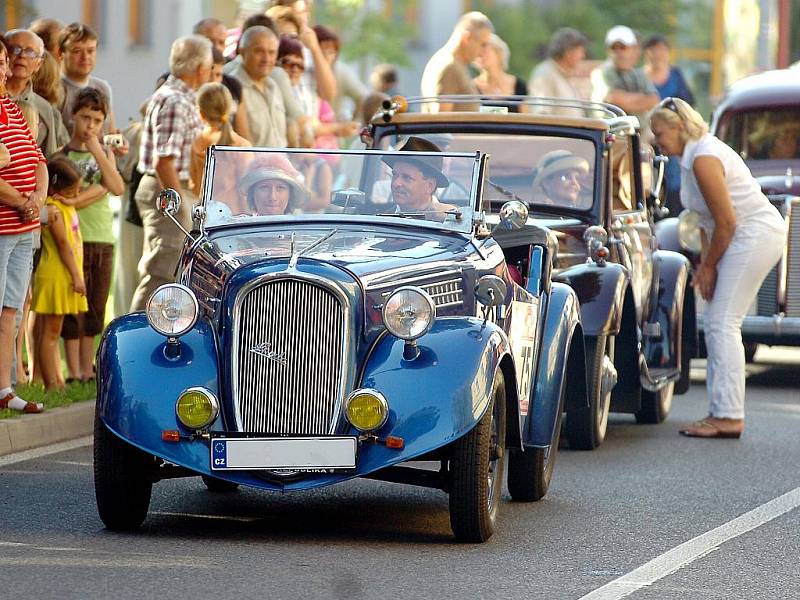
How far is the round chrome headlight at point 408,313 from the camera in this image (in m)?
7.45

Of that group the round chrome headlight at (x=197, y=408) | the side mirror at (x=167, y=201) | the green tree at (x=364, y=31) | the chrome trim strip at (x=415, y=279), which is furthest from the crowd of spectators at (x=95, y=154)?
the green tree at (x=364, y=31)

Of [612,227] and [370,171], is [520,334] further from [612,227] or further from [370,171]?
[612,227]

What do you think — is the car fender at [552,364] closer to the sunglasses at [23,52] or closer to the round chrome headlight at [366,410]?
the round chrome headlight at [366,410]

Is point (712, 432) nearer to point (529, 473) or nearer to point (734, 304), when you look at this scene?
point (734, 304)

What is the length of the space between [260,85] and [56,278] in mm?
3272

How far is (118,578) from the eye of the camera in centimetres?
672

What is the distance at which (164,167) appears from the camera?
40.7ft

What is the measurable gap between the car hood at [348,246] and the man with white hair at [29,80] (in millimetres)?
3234

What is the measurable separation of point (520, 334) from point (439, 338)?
115cm

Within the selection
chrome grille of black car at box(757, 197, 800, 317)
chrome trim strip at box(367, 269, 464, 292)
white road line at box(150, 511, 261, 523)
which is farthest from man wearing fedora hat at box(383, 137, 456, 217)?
chrome grille of black car at box(757, 197, 800, 317)

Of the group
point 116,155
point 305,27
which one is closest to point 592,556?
point 116,155

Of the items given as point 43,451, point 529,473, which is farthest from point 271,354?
point 43,451

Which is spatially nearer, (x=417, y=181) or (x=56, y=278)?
(x=417, y=181)

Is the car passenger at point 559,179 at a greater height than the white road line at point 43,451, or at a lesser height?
greater
